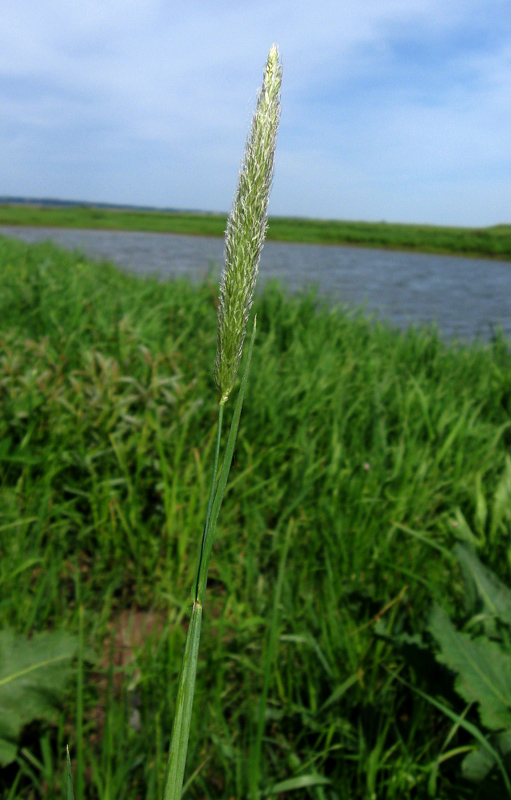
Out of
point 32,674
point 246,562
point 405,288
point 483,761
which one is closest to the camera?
point 483,761

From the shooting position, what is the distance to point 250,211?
42 centimetres

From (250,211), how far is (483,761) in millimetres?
1065

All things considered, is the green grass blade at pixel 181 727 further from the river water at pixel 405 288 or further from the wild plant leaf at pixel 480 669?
the river water at pixel 405 288

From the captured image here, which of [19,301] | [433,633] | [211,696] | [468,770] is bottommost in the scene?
[211,696]

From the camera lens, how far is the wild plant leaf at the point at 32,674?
119 cm

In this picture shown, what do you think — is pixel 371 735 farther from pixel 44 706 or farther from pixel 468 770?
pixel 44 706

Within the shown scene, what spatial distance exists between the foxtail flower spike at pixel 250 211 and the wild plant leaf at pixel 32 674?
104cm

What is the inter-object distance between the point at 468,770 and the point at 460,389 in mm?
2739

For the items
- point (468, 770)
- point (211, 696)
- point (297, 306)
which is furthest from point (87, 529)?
point (297, 306)

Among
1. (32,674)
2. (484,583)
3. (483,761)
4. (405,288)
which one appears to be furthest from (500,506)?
(405,288)

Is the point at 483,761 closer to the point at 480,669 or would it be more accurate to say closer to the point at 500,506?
the point at 480,669

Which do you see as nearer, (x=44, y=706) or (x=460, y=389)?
(x=44, y=706)

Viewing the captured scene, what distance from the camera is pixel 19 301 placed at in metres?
3.76

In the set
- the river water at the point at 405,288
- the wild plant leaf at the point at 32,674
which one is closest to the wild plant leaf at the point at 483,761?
the wild plant leaf at the point at 32,674
